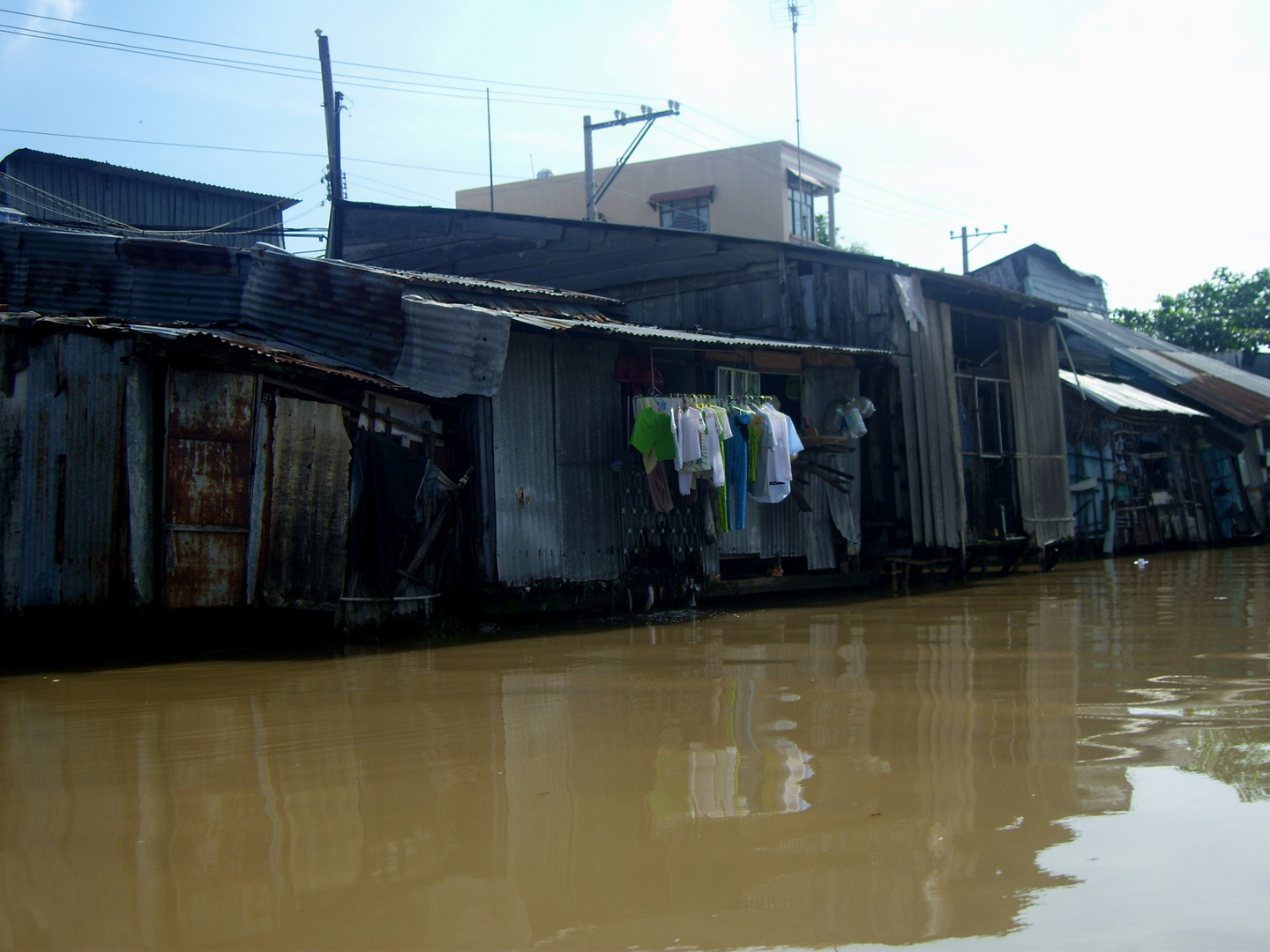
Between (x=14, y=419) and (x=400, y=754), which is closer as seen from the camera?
(x=400, y=754)

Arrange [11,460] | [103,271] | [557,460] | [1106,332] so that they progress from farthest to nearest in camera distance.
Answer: [1106,332]
[103,271]
[557,460]
[11,460]

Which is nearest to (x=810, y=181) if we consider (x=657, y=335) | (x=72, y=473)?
(x=657, y=335)

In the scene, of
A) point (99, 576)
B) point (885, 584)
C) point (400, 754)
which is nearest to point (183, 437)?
point (99, 576)

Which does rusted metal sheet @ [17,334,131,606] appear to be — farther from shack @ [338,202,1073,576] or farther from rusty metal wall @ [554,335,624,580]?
shack @ [338,202,1073,576]

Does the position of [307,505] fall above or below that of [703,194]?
below

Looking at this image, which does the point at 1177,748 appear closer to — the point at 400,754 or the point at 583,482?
the point at 400,754

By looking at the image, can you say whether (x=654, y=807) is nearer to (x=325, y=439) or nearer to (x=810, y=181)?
(x=325, y=439)

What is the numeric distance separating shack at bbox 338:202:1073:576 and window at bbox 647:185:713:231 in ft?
54.9

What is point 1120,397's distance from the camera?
65.7 feet

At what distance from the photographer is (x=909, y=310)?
45.9 ft

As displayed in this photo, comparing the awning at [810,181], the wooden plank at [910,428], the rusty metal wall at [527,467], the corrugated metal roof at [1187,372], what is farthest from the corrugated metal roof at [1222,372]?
the rusty metal wall at [527,467]

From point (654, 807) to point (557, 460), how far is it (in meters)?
7.20

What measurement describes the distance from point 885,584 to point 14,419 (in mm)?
10571

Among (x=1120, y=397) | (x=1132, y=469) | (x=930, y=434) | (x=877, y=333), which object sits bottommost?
(x=1132, y=469)
